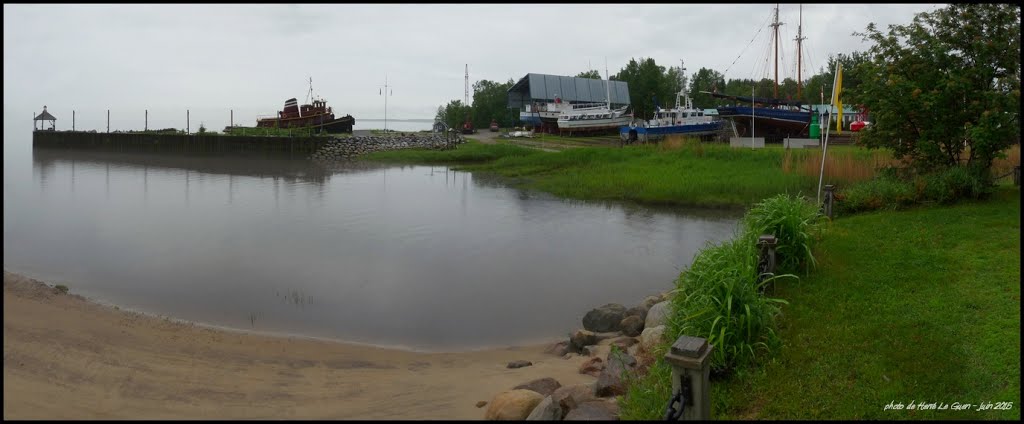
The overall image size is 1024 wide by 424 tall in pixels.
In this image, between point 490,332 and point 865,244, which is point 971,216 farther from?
point 490,332

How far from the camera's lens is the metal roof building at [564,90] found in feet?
195

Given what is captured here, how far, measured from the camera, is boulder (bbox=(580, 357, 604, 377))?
783 cm

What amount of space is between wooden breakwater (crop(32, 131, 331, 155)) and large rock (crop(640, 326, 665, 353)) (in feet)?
128

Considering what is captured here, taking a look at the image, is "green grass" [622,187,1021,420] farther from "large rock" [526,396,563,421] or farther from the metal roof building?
the metal roof building

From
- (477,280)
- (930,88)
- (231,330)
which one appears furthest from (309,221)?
(930,88)

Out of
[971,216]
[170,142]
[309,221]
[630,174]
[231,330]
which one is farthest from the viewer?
[170,142]

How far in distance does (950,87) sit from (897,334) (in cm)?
795

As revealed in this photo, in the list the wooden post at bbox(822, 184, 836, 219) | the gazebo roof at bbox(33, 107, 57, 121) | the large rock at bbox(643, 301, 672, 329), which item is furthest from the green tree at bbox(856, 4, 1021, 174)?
the gazebo roof at bbox(33, 107, 57, 121)

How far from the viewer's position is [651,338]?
7.96 metres

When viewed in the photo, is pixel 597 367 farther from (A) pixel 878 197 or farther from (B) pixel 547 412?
(A) pixel 878 197

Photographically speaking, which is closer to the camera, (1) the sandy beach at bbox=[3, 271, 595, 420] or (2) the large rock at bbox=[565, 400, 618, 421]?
(2) the large rock at bbox=[565, 400, 618, 421]

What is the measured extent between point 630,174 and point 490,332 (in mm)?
17896

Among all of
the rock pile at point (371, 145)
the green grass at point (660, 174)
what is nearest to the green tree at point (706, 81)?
the rock pile at point (371, 145)

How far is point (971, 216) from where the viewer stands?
10.8 metres
